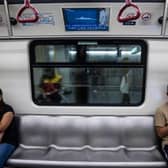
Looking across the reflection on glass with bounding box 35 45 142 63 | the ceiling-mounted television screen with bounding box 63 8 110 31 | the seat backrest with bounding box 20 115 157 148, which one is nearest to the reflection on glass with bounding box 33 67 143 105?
the reflection on glass with bounding box 35 45 142 63

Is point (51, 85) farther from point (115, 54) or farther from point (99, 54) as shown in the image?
point (115, 54)

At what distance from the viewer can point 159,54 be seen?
335 centimetres

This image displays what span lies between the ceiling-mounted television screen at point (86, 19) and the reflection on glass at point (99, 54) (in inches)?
11.6

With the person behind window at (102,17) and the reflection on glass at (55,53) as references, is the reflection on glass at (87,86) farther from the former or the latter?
the person behind window at (102,17)

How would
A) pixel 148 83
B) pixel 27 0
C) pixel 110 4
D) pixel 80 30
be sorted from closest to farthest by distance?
pixel 27 0
pixel 110 4
pixel 80 30
pixel 148 83

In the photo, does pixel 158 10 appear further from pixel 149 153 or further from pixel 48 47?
pixel 149 153

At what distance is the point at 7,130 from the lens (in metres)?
3.34

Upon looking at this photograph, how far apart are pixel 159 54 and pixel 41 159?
1.96 meters

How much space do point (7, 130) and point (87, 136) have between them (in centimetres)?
103

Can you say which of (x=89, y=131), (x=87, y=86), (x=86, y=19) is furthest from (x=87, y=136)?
(x=86, y=19)

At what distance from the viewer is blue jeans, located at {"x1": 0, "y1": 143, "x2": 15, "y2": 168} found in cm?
294

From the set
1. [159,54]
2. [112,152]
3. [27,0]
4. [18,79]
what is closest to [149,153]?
[112,152]

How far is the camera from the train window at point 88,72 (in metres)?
3.40

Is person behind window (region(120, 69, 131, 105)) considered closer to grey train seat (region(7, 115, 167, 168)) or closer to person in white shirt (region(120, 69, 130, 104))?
→ person in white shirt (region(120, 69, 130, 104))
